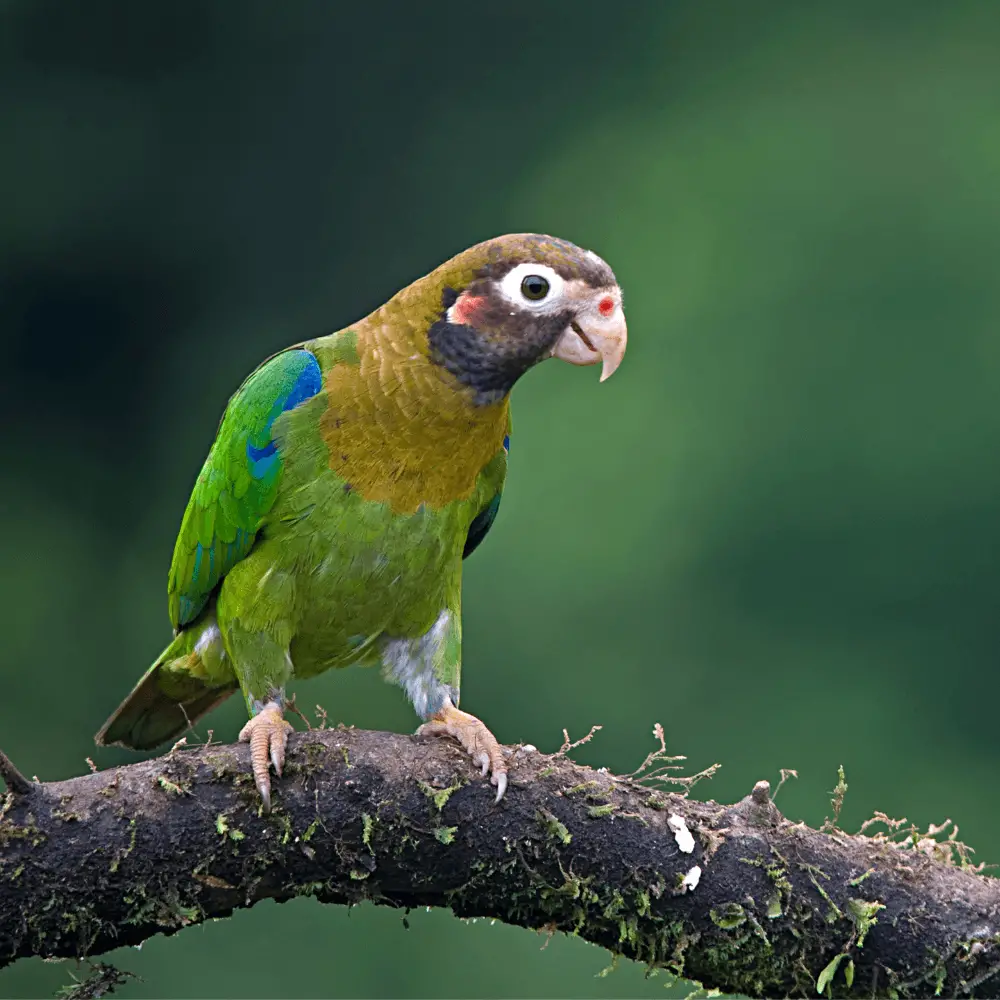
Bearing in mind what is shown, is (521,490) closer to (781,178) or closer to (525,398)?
(525,398)

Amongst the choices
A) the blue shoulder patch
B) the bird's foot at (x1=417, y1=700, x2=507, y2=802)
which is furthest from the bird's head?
the bird's foot at (x1=417, y1=700, x2=507, y2=802)

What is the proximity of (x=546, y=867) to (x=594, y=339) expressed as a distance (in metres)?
1.36

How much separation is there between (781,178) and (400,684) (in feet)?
16.7

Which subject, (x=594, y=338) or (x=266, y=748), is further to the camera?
(x=594, y=338)

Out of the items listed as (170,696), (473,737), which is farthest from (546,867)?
(170,696)

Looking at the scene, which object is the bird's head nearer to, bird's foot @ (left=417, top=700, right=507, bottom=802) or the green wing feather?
the green wing feather

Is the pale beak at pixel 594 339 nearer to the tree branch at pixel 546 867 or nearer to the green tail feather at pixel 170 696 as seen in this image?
the tree branch at pixel 546 867

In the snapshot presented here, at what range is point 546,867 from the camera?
3.24 meters

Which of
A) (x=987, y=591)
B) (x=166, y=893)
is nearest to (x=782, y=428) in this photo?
(x=987, y=591)

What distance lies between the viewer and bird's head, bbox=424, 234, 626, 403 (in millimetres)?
3734

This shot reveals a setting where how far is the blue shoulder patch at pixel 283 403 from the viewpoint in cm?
393

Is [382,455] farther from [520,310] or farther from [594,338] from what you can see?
[594,338]

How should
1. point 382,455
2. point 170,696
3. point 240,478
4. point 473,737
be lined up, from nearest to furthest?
point 473,737, point 382,455, point 240,478, point 170,696

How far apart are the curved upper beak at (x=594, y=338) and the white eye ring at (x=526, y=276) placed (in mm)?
90
